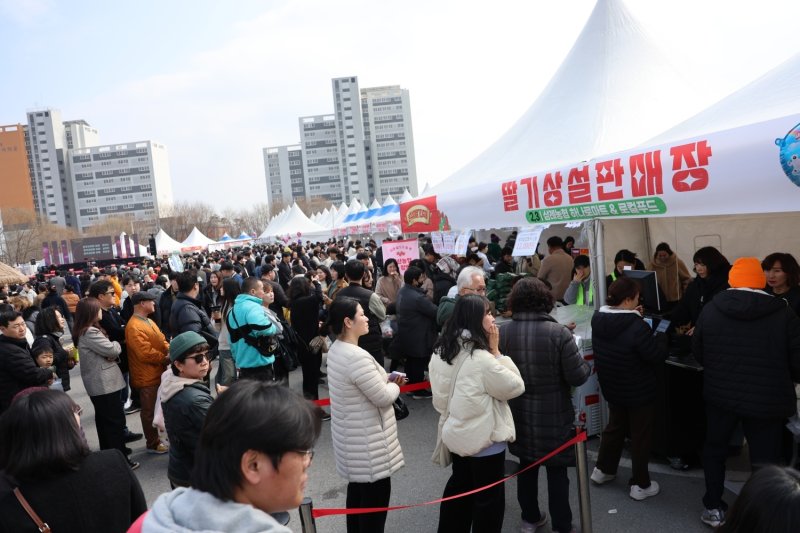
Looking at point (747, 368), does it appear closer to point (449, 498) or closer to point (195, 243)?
point (449, 498)

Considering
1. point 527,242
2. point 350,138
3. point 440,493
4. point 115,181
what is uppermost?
point 350,138

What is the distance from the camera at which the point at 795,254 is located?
636 centimetres

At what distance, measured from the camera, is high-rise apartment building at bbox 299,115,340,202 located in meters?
127

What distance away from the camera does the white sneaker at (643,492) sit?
12.9 feet

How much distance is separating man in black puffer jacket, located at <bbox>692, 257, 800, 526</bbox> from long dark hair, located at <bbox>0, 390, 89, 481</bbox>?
11.5ft

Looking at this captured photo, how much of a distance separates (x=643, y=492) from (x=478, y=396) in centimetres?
187

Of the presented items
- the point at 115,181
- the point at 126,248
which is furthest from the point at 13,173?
the point at 126,248

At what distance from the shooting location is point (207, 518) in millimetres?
1121

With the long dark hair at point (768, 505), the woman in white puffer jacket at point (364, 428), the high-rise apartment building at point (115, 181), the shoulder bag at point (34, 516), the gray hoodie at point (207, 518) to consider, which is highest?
the high-rise apartment building at point (115, 181)

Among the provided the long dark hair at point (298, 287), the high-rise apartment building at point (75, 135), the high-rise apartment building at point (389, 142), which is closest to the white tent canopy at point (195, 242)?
the long dark hair at point (298, 287)

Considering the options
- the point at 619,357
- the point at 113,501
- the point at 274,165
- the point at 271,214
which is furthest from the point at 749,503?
the point at 274,165

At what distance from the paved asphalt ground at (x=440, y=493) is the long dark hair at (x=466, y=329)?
158cm

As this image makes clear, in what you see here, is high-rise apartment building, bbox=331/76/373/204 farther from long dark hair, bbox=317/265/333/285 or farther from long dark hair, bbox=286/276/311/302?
long dark hair, bbox=286/276/311/302

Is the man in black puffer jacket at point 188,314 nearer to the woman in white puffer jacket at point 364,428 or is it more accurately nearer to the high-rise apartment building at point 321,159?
the woman in white puffer jacket at point 364,428
